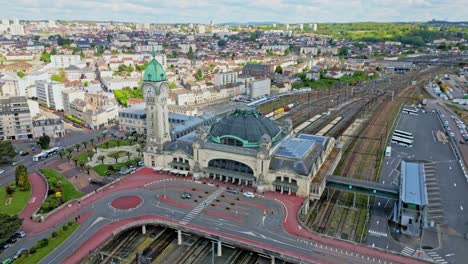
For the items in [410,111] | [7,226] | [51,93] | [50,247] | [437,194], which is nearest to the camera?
[50,247]

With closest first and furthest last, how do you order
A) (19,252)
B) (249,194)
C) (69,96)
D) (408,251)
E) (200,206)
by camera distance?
(19,252), (408,251), (200,206), (249,194), (69,96)

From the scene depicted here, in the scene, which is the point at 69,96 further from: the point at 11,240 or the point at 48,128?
the point at 11,240

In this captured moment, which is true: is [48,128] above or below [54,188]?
above

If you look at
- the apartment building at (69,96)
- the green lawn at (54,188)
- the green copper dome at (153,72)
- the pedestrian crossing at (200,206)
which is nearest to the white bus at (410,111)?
the pedestrian crossing at (200,206)

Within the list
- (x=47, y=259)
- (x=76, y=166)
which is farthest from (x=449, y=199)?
(x=76, y=166)

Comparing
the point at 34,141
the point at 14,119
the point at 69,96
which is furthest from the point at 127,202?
the point at 69,96

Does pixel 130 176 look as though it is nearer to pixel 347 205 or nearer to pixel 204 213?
pixel 204 213

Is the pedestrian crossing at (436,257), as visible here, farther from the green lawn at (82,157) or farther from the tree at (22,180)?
the green lawn at (82,157)

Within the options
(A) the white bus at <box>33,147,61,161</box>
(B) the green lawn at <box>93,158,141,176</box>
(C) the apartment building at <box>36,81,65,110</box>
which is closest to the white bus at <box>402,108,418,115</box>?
(B) the green lawn at <box>93,158,141,176</box>
